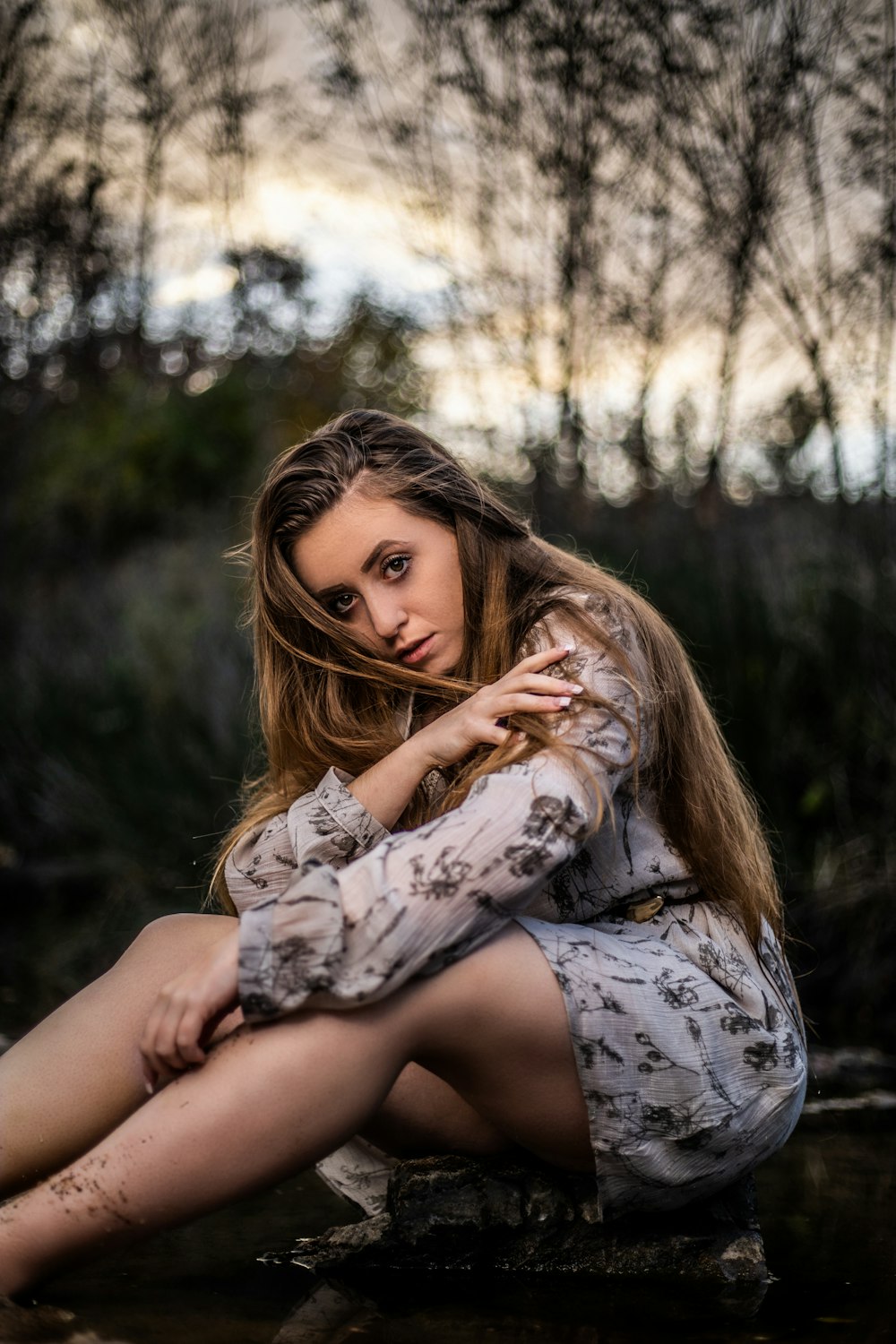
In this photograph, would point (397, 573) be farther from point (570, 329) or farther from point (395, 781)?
point (570, 329)

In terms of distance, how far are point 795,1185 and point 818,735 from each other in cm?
173

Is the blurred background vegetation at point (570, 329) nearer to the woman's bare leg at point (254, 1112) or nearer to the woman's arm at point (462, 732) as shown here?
the woman's arm at point (462, 732)

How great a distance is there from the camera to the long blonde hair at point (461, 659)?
172cm

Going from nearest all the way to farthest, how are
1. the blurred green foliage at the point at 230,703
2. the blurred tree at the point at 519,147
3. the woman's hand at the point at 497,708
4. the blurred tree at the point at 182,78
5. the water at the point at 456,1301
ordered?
1. the water at the point at 456,1301
2. the woman's hand at the point at 497,708
3. the blurred green foliage at the point at 230,703
4. the blurred tree at the point at 519,147
5. the blurred tree at the point at 182,78

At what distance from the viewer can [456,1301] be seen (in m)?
1.54

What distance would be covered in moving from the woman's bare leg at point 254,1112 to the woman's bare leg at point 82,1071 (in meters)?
0.22

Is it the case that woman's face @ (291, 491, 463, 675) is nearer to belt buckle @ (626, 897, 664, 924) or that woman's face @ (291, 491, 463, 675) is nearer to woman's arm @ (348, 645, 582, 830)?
woman's arm @ (348, 645, 582, 830)

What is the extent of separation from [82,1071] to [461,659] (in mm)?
751

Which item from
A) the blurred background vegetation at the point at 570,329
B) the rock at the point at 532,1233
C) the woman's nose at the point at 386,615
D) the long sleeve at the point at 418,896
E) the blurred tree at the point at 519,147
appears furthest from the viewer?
the blurred tree at the point at 519,147

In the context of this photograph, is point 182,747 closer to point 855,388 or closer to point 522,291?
point 522,291

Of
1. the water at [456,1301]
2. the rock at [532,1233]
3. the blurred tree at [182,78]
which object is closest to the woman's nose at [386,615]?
the rock at [532,1233]

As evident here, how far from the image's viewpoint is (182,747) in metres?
5.04

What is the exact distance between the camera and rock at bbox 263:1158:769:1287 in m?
1.65

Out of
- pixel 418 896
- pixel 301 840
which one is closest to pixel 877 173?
pixel 301 840
